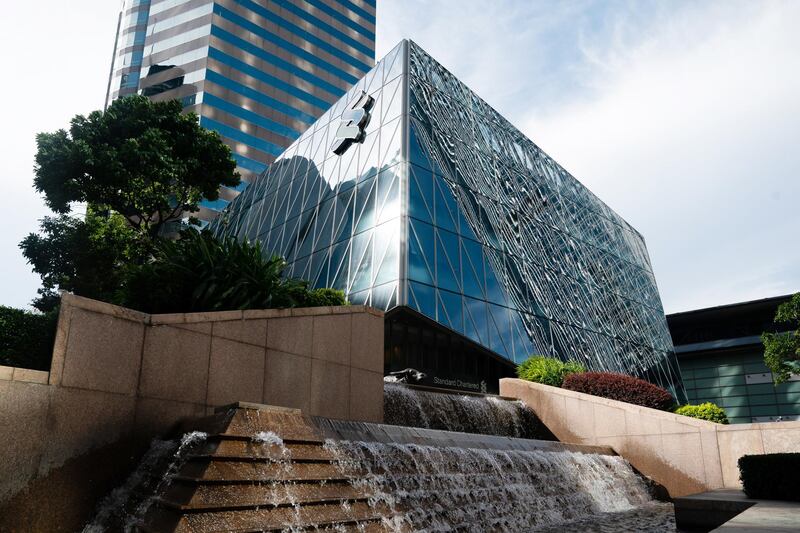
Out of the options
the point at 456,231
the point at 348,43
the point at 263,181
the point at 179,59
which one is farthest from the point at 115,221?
the point at 348,43

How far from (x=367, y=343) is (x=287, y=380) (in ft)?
7.44

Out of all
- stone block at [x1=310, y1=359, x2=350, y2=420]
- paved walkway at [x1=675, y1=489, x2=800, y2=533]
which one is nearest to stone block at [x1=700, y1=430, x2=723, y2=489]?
paved walkway at [x1=675, y1=489, x2=800, y2=533]

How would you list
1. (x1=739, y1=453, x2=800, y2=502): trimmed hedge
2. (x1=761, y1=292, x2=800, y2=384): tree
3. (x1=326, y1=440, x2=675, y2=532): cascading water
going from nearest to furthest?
(x1=326, y1=440, x2=675, y2=532): cascading water
(x1=739, y1=453, x2=800, y2=502): trimmed hedge
(x1=761, y1=292, x2=800, y2=384): tree

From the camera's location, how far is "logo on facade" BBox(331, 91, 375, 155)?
105 feet

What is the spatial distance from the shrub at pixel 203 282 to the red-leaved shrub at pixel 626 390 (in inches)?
488

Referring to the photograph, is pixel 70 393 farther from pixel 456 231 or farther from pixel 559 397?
pixel 456 231

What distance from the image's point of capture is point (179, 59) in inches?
3083

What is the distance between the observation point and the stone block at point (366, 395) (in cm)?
1172

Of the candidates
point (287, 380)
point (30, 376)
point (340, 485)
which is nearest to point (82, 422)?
point (30, 376)

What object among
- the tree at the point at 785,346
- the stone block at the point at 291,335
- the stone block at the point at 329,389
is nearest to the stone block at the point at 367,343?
the stone block at the point at 329,389

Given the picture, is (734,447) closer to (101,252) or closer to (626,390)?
(626,390)

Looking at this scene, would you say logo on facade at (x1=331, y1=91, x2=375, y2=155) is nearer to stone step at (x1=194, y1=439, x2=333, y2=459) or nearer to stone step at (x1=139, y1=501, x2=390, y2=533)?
stone step at (x1=194, y1=439, x2=333, y2=459)

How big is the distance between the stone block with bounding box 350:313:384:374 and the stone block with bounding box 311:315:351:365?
18cm

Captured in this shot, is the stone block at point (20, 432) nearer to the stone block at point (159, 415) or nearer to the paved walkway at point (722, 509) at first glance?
the stone block at point (159, 415)
